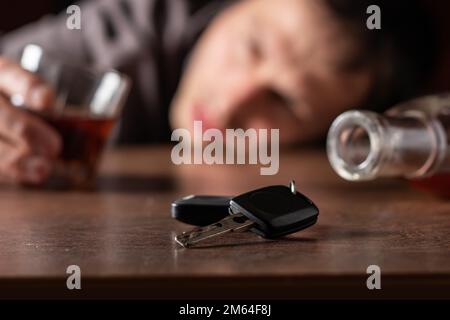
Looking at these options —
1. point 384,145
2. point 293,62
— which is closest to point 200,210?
point 384,145

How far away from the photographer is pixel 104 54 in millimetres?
1781

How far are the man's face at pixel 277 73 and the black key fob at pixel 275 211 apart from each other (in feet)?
2.74

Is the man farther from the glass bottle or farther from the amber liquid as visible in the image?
the glass bottle

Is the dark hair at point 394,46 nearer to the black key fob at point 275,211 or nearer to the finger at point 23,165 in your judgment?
the finger at point 23,165

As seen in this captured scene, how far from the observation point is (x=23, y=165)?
0.80m

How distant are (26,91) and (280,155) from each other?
60 cm

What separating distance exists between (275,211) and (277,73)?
87 cm

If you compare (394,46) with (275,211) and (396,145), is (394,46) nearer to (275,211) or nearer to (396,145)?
(396,145)

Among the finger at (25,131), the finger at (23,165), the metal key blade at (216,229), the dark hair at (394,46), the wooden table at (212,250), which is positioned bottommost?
the wooden table at (212,250)

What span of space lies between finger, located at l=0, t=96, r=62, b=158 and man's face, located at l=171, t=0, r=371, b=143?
0.62 metres

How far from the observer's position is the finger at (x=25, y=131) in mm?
785

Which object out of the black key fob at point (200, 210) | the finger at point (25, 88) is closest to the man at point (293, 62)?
the finger at point (25, 88)

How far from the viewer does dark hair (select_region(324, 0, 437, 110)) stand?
1.35m

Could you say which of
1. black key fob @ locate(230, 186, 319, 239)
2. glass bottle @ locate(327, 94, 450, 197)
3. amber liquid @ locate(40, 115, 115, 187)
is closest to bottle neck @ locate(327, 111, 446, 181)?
glass bottle @ locate(327, 94, 450, 197)
